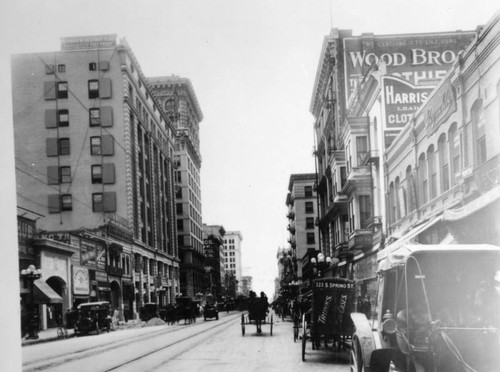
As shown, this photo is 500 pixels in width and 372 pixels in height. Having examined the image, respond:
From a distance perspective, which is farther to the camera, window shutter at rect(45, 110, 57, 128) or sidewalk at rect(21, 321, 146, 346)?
sidewalk at rect(21, 321, 146, 346)

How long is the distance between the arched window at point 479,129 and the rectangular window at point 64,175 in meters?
15.7

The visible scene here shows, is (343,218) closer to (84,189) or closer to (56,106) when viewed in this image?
(84,189)

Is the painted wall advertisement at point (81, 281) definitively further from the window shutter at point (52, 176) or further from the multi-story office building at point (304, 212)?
the multi-story office building at point (304, 212)

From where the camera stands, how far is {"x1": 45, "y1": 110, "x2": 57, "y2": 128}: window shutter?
21.5 m

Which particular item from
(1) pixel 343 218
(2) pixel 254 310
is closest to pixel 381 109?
(2) pixel 254 310

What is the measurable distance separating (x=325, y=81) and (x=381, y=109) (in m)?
21.0

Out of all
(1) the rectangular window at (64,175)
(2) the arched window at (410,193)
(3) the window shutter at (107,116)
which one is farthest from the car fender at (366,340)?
(3) the window shutter at (107,116)

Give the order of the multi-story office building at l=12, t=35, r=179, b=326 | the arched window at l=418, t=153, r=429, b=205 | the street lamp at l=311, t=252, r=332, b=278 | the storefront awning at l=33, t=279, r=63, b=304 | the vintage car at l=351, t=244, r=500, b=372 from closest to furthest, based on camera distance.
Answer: the vintage car at l=351, t=244, r=500, b=372 < the multi-story office building at l=12, t=35, r=179, b=326 < the arched window at l=418, t=153, r=429, b=205 < the storefront awning at l=33, t=279, r=63, b=304 < the street lamp at l=311, t=252, r=332, b=278

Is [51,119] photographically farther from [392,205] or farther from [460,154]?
[392,205]

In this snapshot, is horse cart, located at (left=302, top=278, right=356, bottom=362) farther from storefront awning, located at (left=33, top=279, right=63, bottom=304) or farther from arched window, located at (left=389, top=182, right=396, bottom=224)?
storefront awning, located at (left=33, top=279, right=63, bottom=304)

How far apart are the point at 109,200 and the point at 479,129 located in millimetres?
18116

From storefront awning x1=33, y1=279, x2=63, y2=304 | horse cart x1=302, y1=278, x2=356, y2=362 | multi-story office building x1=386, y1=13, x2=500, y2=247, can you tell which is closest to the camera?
multi-story office building x1=386, y1=13, x2=500, y2=247

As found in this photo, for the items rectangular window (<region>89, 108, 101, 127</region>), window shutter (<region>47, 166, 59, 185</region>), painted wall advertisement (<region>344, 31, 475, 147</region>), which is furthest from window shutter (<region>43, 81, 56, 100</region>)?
painted wall advertisement (<region>344, 31, 475, 147</region>)

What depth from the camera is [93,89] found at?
80.4 ft
